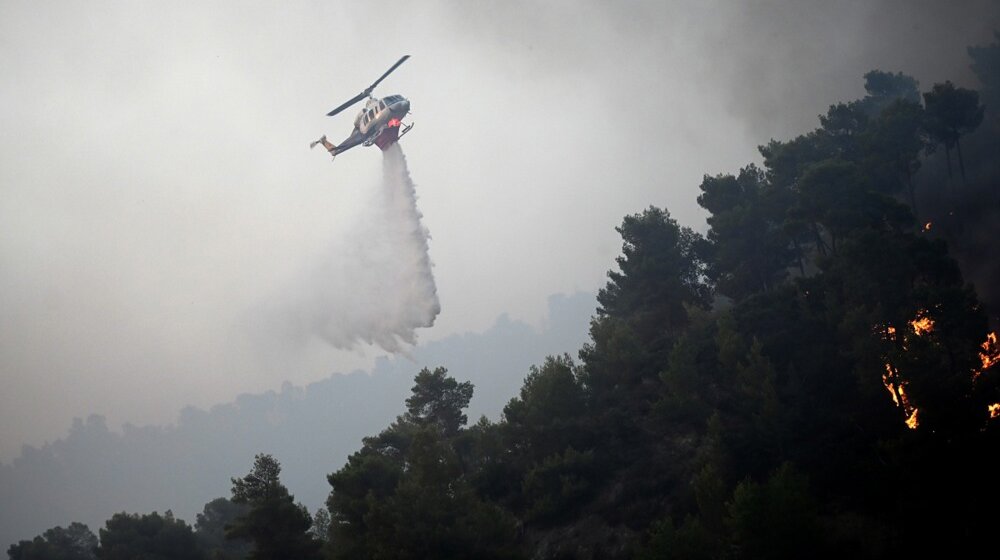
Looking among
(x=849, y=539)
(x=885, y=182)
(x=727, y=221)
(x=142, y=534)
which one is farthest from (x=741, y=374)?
(x=142, y=534)

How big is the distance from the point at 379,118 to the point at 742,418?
37055mm

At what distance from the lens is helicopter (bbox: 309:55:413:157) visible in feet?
176

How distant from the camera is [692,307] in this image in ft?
162

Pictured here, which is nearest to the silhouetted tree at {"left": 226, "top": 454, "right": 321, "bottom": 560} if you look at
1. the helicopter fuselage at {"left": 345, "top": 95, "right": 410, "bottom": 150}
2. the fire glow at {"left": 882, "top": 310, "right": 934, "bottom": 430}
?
the helicopter fuselage at {"left": 345, "top": 95, "right": 410, "bottom": 150}

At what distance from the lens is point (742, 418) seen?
37.9m

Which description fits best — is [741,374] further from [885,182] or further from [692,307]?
[885,182]

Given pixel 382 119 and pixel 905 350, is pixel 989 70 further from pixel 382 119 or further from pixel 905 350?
pixel 382 119

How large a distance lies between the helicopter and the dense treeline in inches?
841

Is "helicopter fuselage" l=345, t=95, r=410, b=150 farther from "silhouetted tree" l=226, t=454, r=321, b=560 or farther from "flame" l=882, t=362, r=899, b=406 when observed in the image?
"flame" l=882, t=362, r=899, b=406

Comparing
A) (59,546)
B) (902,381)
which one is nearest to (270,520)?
(902,381)

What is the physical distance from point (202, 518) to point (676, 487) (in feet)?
196

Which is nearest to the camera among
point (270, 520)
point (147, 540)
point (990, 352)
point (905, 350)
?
point (905, 350)

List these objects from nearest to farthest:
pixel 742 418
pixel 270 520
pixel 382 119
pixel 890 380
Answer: pixel 890 380, pixel 270 520, pixel 742 418, pixel 382 119

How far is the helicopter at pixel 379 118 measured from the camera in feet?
176
